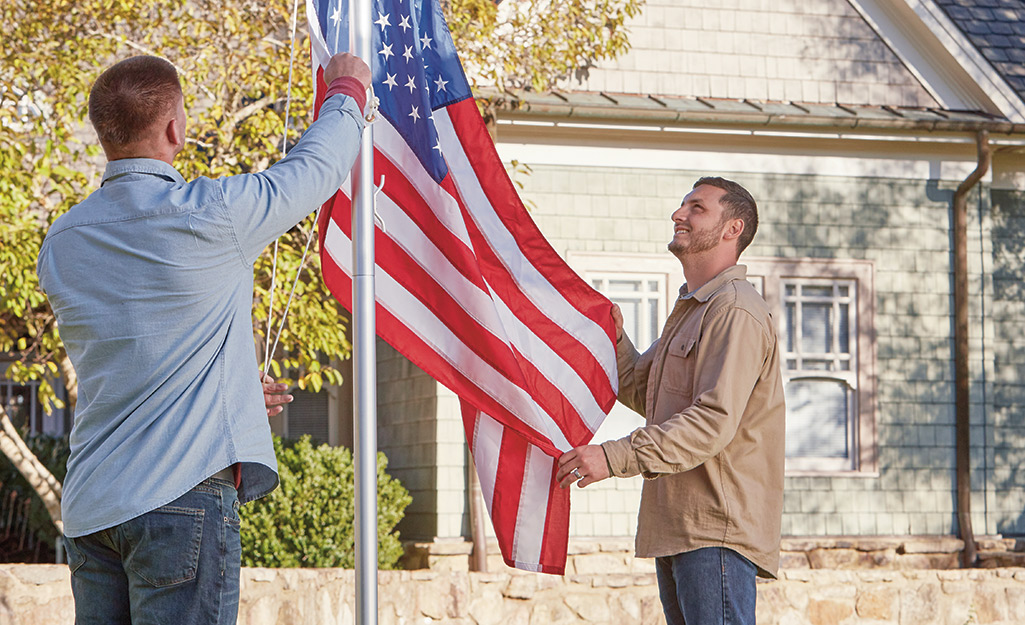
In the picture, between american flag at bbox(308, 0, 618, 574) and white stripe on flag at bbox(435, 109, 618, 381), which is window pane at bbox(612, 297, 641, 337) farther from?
american flag at bbox(308, 0, 618, 574)

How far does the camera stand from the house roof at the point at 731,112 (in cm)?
1088

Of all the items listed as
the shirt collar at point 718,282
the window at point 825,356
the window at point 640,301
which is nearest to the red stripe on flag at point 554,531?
the shirt collar at point 718,282

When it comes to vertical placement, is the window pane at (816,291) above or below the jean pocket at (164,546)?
above

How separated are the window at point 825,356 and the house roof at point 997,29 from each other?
8.18 feet

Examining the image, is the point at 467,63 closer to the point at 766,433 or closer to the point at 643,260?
the point at 643,260

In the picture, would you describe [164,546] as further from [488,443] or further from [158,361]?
[488,443]

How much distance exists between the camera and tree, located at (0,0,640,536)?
860 cm

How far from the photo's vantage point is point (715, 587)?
3.76 meters

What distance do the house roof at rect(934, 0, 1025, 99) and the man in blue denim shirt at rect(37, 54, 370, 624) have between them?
1088 centimetres

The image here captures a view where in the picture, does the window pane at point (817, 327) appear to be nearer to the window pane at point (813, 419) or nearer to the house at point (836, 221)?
the house at point (836, 221)

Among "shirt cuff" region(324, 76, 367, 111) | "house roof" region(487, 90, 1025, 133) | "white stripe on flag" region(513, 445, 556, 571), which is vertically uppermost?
"house roof" region(487, 90, 1025, 133)

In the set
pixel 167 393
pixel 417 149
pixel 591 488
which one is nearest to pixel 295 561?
pixel 591 488

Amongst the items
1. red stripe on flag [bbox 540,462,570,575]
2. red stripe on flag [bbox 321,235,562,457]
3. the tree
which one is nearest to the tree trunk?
the tree

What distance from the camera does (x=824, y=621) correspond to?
28.1 feet
